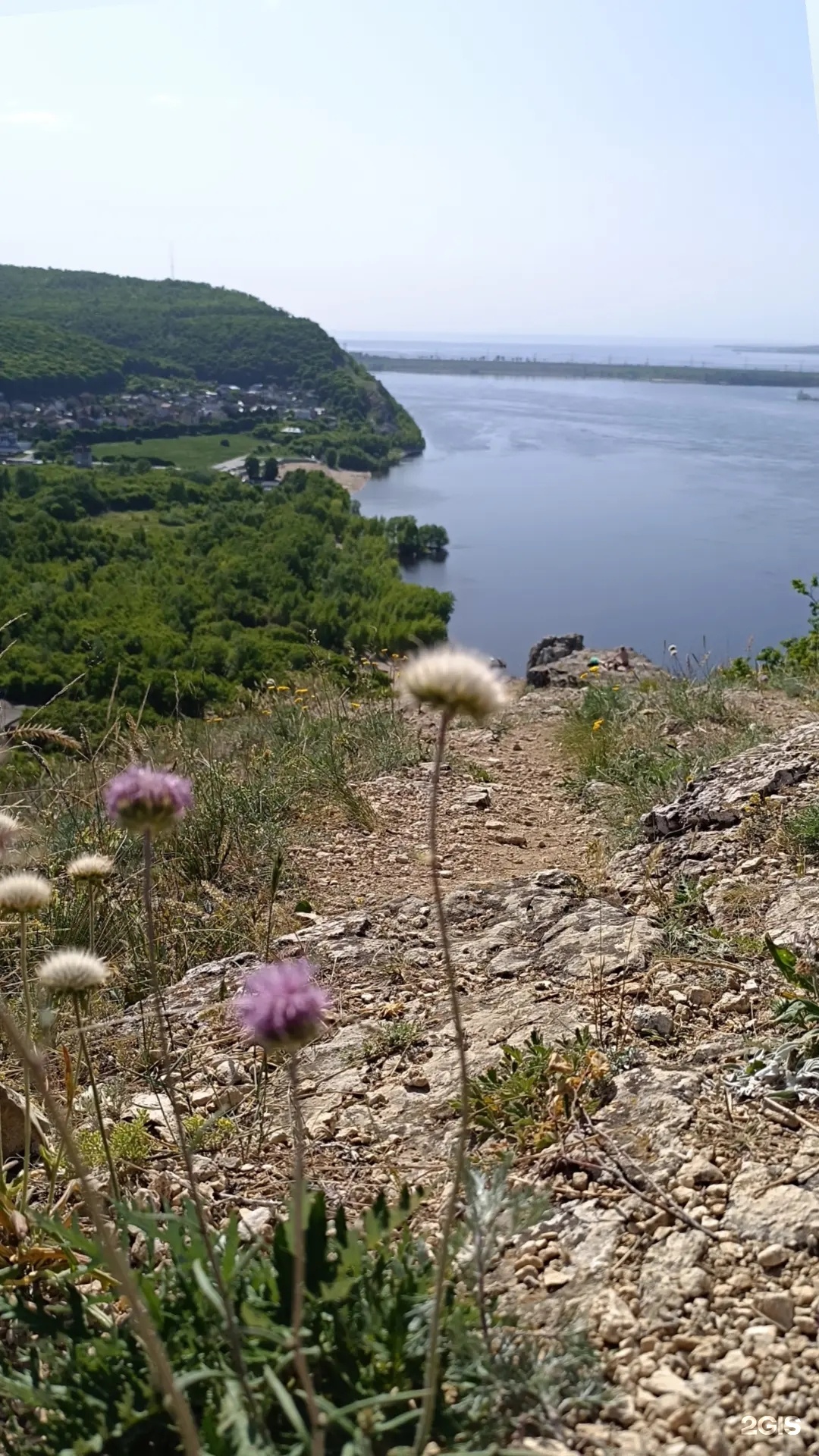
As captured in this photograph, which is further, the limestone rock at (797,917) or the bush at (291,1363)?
the limestone rock at (797,917)

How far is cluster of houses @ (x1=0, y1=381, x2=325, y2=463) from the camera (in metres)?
53.0

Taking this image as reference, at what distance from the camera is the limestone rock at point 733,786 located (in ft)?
9.55

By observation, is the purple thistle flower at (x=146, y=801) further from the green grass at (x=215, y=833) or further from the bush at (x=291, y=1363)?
the green grass at (x=215, y=833)

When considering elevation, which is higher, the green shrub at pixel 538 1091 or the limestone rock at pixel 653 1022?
the limestone rock at pixel 653 1022

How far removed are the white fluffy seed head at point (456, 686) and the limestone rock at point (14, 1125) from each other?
1.20m

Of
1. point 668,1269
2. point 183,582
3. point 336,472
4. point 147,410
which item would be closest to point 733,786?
point 668,1269

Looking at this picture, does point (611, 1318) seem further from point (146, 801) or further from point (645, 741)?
point (645, 741)

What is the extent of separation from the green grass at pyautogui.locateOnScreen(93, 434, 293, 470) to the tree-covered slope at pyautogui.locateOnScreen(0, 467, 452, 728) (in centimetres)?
574

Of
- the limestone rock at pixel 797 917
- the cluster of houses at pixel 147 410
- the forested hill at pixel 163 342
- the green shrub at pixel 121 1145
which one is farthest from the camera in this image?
the forested hill at pixel 163 342

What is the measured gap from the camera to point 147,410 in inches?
2379

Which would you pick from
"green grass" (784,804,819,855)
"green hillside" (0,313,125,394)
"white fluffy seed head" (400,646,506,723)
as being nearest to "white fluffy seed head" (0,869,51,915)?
"white fluffy seed head" (400,646,506,723)

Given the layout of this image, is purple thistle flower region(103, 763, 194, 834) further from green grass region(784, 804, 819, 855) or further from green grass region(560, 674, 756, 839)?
green grass region(560, 674, 756, 839)

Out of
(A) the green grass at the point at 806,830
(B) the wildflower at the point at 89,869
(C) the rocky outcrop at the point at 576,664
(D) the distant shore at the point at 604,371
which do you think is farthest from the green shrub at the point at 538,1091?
(D) the distant shore at the point at 604,371

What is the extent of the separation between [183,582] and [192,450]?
27866 mm
